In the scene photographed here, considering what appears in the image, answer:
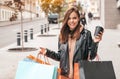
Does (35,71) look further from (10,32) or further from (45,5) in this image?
(10,32)

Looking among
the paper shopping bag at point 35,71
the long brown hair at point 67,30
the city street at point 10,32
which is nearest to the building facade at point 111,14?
the city street at point 10,32

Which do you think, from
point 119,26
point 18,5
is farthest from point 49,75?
point 119,26

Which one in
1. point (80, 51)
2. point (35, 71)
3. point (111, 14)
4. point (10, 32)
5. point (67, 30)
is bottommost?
point (10, 32)

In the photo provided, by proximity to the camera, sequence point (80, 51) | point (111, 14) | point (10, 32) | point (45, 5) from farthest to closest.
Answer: point (111, 14) < point (10, 32) < point (45, 5) < point (80, 51)

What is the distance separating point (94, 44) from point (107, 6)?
37993mm

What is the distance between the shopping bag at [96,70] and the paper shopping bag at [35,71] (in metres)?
0.28

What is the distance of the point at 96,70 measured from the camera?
12.2ft

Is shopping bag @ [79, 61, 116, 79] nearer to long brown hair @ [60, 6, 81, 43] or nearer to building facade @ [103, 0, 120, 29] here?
long brown hair @ [60, 6, 81, 43]

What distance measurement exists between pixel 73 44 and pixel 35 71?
652 mm

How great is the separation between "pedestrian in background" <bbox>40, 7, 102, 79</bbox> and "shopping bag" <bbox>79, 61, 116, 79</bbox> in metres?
0.46

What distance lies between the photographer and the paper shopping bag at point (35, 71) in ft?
12.3

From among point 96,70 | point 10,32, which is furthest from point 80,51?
point 10,32

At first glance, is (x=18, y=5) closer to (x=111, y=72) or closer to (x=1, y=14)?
(x=111, y=72)

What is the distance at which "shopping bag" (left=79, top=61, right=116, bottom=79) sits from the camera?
368 centimetres
